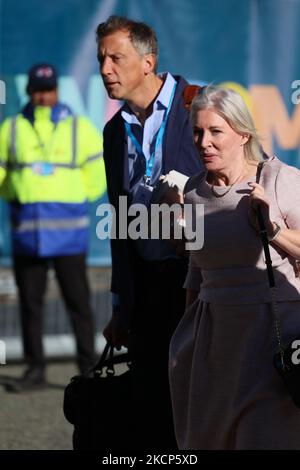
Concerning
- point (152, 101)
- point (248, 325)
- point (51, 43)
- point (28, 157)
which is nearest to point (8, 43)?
point (51, 43)

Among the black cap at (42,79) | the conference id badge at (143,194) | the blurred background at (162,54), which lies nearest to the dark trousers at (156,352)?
the conference id badge at (143,194)

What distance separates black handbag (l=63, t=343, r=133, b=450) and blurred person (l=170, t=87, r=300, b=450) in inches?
22.6

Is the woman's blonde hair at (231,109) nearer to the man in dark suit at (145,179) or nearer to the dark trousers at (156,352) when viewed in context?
the man in dark suit at (145,179)

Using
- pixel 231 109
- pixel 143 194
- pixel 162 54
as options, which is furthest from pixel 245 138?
pixel 162 54

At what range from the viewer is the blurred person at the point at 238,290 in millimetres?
4195

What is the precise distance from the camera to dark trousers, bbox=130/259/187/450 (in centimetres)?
501

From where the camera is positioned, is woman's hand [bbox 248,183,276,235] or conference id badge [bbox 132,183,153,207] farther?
conference id badge [bbox 132,183,153,207]

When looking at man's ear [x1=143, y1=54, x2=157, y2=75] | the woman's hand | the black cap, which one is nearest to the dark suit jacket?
man's ear [x1=143, y1=54, x2=157, y2=75]

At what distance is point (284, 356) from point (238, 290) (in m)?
0.30

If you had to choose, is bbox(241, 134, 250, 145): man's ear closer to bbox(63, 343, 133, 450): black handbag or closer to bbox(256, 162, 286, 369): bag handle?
bbox(256, 162, 286, 369): bag handle

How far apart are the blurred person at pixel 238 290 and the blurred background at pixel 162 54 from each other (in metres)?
5.08

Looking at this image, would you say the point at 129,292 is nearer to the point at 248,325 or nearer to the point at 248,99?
the point at 248,325

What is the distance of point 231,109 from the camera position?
433 cm

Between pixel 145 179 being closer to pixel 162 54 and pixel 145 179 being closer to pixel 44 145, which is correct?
pixel 44 145
